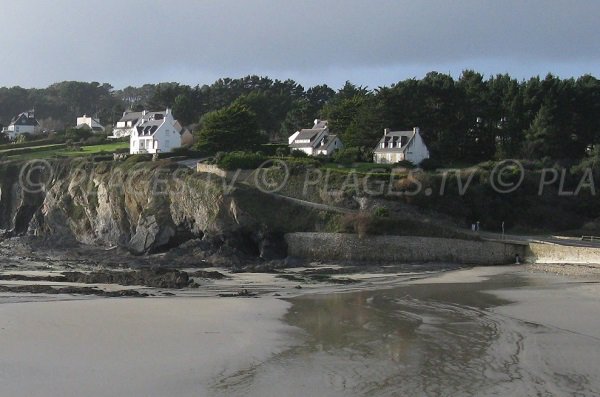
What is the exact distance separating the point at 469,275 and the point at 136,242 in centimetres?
1845

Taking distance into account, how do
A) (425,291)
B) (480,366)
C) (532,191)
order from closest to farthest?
(480,366) < (425,291) < (532,191)

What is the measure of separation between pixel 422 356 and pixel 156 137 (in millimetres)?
45786

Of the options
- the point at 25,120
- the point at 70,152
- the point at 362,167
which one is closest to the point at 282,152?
the point at 362,167

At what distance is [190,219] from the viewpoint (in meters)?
36.1

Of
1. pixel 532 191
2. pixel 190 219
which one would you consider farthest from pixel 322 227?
pixel 532 191

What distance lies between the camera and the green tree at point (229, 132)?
4866 cm

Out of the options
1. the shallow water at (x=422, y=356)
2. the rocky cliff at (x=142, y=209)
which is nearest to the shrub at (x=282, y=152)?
the rocky cliff at (x=142, y=209)

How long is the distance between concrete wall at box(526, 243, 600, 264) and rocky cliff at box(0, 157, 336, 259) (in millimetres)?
9961

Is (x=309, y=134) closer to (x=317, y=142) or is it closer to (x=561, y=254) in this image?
(x=317, y=142)

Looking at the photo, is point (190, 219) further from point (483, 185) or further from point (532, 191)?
point (532, 191)

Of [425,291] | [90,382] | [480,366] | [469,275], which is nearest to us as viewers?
[90,382]

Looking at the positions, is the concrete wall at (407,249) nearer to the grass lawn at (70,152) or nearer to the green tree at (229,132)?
the green tree at (229,132)

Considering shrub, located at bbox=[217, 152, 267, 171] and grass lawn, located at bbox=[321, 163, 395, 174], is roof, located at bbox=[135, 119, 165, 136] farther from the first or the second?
grass lawn, located at bbox=[321, 163, 395, 174]

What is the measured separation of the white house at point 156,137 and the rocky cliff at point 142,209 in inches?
408
